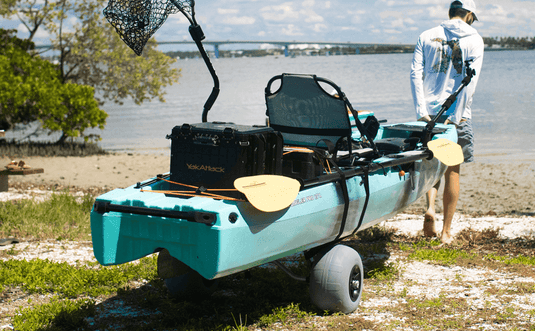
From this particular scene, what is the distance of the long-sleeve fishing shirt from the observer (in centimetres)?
548

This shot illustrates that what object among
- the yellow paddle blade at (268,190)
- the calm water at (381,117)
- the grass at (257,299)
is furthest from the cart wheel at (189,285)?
the calm water at (381,117)

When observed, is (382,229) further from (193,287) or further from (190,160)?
(190,160)

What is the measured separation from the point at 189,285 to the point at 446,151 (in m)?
2.43

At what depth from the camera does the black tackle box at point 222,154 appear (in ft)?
11.0

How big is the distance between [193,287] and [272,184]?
1.26m

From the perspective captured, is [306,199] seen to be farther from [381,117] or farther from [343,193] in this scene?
[381,117]

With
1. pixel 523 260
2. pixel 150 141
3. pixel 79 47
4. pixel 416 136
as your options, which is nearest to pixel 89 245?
pixel 416 136

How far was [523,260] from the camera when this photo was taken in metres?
5.02

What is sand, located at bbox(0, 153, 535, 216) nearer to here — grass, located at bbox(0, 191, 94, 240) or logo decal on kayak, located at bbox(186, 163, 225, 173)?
grass, located at bbox(0, 191, 94, 240)

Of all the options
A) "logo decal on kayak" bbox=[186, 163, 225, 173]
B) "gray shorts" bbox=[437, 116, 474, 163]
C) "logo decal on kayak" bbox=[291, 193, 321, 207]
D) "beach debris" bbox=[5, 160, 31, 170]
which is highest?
"gray shorts" bbox=[437, 116, 474, 163]

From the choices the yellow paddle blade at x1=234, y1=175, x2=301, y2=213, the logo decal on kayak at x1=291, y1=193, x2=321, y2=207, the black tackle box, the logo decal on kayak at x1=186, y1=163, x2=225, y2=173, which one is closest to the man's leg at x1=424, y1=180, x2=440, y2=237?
the logo decal on kayak at x1=291, y1=193, x2=321, y2=207

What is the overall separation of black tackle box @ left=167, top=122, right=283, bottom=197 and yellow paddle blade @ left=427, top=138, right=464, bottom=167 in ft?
5.81

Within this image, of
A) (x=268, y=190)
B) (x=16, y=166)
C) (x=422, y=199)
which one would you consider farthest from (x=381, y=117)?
(x=268, y=190)

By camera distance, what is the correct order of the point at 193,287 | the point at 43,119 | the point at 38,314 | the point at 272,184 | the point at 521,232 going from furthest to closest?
the point at 43,119, the point at 521,232, the point at 193,287, the point at 38,314, the point at 272,184
